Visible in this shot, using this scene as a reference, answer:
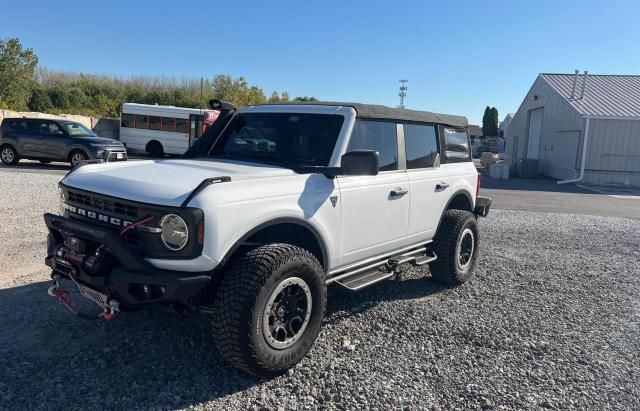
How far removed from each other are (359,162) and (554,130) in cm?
2610

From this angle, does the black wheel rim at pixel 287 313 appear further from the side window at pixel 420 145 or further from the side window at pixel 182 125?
the side window at pixel 182 125

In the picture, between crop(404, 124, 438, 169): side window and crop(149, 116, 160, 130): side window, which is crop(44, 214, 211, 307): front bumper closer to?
crop(404, 124, 438, 169): side window

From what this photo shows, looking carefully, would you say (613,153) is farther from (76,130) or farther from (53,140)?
(53,140)

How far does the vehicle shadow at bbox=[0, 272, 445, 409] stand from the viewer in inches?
127

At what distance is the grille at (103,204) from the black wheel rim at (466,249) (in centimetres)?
395

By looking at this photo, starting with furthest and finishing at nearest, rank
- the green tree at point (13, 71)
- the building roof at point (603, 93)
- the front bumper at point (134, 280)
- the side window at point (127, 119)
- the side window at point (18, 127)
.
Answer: the green tree at point (13, 71) → the side window at point (127, 119) → the building roof at point (603, 93) → the side window at point (18, 127) → the front bumper at point (134, 280)

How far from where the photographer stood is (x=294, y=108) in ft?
15.7

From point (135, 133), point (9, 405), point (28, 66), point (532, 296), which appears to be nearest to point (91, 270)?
point (9, 405)

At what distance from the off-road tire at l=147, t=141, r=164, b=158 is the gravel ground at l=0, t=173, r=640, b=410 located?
21757 mm

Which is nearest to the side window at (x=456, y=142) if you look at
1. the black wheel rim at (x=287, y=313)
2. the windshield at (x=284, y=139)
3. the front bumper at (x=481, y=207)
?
the front bumper at (x=481, y=207)

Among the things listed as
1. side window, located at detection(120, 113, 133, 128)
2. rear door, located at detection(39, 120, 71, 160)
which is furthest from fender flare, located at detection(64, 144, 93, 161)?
side window, located at detection(120, 113, 133, 128)

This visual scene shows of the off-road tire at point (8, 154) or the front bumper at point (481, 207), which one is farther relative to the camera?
the off-road tire at point (8, 154)

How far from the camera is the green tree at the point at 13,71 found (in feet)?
107

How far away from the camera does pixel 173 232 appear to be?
3.18 metres
